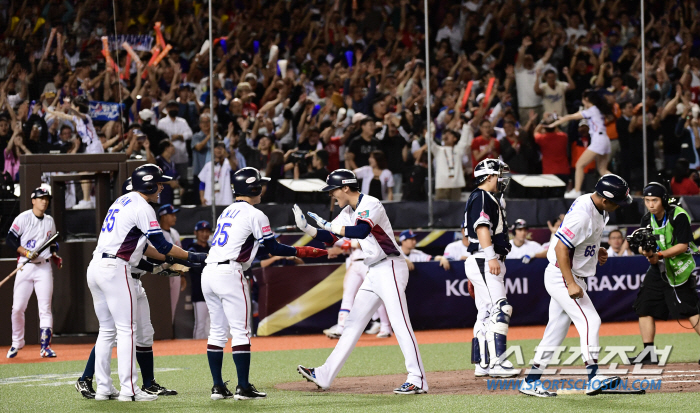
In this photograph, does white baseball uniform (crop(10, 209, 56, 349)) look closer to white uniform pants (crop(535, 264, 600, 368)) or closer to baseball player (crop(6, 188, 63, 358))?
baseball player (crop(6, 188, 63, 358))

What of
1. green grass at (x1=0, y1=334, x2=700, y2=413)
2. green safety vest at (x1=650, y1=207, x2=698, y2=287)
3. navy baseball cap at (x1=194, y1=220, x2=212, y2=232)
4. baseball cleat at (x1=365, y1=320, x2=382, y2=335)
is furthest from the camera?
baseball cleat at (x1=365, y1=320, x2=382, y2=335)

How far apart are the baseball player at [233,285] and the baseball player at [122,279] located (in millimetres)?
377

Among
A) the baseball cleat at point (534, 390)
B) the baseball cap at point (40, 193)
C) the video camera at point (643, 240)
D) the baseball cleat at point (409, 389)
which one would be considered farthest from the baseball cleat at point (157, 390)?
the baseball cap at point (40, 193)

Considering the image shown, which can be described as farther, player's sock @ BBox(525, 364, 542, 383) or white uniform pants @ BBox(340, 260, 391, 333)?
white uniform pants @ BBox(340, 260, 391, 333)

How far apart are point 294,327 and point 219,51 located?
6453mm

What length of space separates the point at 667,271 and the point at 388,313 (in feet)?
11.2

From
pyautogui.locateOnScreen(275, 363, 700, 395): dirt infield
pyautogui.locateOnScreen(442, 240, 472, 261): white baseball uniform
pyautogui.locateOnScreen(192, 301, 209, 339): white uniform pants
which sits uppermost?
pyautogui.locateOnScreen(442, 240, 472, 261): white baseball uniform

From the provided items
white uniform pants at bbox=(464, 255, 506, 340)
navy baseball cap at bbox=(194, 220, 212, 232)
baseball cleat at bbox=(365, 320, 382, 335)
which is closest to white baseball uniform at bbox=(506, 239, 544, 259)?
baseball cleat at bbox=(365, 320, 382, 335)

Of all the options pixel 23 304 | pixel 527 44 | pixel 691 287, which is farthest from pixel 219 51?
pixel 691 287

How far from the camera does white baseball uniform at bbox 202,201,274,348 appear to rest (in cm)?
737

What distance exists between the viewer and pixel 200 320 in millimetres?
13906

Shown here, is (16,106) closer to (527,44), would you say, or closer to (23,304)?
(23,304)

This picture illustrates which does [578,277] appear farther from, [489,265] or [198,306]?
[198,306]

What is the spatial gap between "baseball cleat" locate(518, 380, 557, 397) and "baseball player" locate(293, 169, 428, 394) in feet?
2.82
